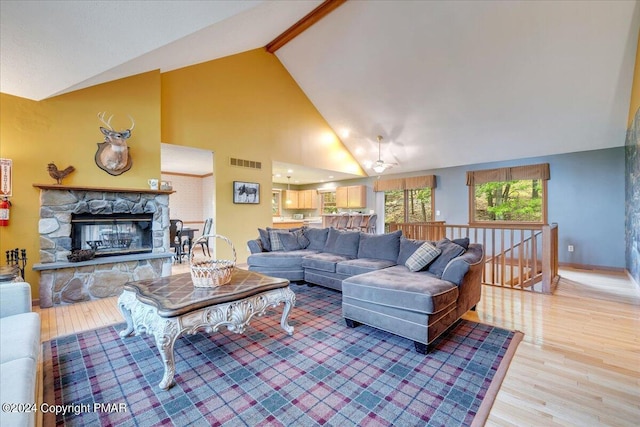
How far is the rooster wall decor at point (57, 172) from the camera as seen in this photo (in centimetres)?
370

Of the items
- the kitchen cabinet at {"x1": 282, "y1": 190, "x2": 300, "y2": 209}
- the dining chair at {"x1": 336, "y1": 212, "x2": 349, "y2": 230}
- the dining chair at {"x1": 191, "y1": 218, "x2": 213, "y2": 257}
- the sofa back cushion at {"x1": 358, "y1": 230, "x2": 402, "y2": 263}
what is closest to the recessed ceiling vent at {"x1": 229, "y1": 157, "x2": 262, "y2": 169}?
the dining chair at {"x1": 191, "y1": 218, "x2": 213, "y2": 257}

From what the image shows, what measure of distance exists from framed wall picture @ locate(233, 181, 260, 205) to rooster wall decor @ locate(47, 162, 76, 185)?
8.90 ft

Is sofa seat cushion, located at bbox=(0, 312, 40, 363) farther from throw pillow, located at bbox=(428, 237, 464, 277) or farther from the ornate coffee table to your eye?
throw pillow, located at bbox=(428, 237, 464, 277)

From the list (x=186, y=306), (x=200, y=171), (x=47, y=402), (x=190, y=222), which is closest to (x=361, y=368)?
(x=186, y=306)

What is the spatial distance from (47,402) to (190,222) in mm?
7801

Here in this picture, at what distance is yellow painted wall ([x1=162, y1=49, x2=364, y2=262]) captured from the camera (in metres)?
5.26

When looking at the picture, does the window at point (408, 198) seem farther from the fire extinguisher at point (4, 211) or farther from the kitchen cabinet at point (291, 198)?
the fire extinguisher at point (4, 211)

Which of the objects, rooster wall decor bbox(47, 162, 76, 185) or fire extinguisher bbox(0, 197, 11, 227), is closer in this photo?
fire extinguisher bbox(0, 197, 11, 227)

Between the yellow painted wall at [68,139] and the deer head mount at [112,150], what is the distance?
7 cm

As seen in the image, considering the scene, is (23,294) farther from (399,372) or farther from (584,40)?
(584,40)

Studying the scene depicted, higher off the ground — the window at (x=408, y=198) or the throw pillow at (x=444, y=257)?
the window at (x=408, y=198)

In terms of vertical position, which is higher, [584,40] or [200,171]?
[584,40]

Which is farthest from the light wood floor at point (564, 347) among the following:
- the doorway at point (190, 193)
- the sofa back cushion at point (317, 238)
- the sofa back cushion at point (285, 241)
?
the doorway at point (190, 193)

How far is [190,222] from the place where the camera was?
9078mm
